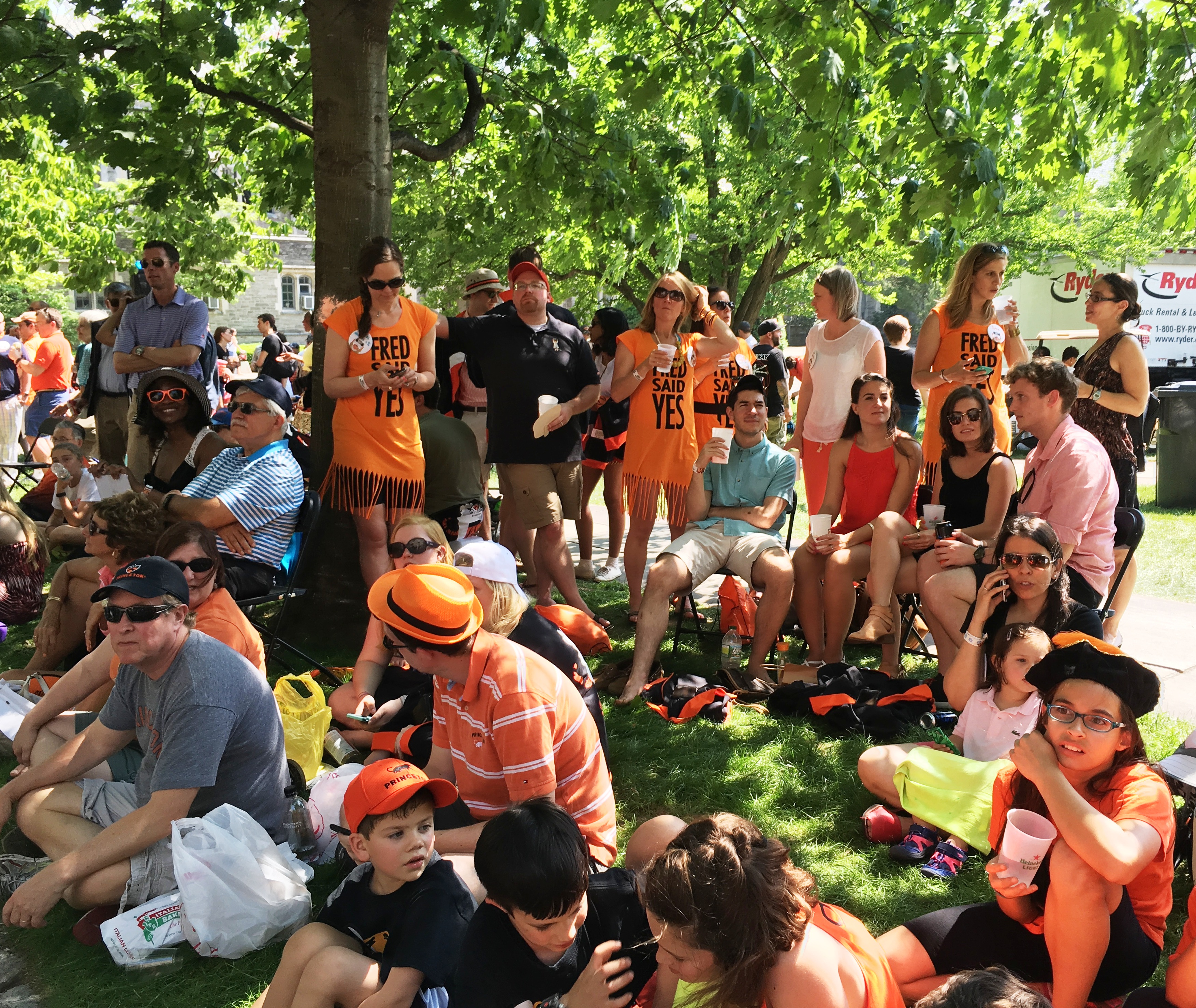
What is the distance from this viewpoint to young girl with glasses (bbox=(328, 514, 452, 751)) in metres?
4.16

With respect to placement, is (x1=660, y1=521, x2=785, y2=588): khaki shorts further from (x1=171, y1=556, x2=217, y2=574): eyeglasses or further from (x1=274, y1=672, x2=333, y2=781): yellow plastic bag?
(x1=171, y1=556, x2=217, y2=574): eyeglasses

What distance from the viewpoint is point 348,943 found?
2.58m

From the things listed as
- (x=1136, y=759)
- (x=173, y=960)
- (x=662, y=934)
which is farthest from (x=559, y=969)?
(x=1136, y=759)

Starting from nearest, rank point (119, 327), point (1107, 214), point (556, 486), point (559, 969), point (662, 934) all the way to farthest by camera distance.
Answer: point (662, 934), point (559, 969), point (556, 486), point (119, 327), point (1107, 214)

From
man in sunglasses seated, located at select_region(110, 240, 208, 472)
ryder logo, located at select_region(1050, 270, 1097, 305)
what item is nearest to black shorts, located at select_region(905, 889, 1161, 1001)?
man in sunglasses seated, located at select_region(110, 240, 208, 472)

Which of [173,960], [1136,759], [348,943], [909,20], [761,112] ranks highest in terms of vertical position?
[909,20]

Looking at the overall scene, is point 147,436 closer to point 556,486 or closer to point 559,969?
point 556,486

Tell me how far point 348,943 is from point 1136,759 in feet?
6.65

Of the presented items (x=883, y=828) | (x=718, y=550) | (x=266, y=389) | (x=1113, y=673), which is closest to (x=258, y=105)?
(x=266, y=389)

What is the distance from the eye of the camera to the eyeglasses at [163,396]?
5719 millimetres

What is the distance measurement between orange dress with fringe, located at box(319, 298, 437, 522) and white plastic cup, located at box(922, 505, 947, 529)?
258cm

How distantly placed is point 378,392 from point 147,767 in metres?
2.45

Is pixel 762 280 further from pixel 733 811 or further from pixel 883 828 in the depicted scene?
pixel 883 828

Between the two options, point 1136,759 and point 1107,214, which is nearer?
point 1136,759
